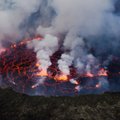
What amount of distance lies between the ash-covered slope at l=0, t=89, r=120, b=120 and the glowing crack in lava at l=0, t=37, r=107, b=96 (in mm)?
7556

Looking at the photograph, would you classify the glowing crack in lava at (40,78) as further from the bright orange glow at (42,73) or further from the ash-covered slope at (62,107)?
the ash-covered slope at (62,107)

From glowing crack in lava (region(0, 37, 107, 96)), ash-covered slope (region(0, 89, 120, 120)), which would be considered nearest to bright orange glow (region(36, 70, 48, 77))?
glowing crack in lava (region(0, 37, 107, 96))

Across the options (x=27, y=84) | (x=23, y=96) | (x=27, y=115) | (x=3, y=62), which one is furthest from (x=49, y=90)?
(x=3, y=62)

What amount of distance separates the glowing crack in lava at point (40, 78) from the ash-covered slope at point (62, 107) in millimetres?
7556

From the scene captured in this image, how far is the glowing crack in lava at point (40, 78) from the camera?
22519 mm

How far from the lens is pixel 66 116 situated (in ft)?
37.8

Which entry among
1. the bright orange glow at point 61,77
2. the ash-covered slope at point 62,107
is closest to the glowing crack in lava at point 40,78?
the bright orange glow at point 61,77

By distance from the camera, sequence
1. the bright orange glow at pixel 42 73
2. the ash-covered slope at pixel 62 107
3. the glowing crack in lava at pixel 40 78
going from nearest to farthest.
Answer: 1. the ash-covered slope at pixel 62 107
2. the glowing crack in lava at pixel 40 78
3. the bright orange glow at pixel 42 73

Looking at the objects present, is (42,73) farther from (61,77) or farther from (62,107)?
(62,107)

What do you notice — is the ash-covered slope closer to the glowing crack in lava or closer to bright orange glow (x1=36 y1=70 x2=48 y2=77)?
the glowing crack in lava

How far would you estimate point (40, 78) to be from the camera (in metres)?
26.5

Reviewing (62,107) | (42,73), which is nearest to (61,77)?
(42,73)

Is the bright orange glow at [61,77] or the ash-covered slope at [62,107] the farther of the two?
the bright orange glow at [61,77]

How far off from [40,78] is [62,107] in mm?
14621
